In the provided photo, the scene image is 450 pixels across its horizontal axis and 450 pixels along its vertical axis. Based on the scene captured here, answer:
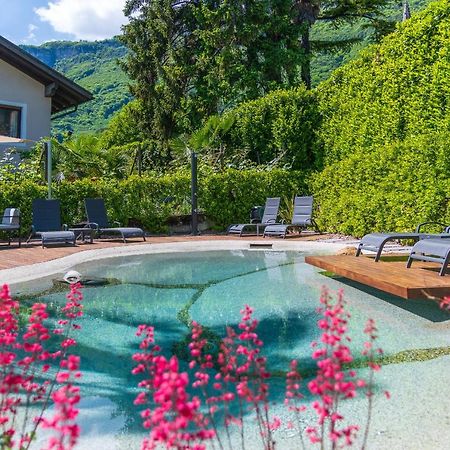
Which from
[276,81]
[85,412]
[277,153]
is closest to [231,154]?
[277,153]

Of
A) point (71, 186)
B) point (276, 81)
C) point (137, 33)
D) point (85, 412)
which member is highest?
point (137, 33)

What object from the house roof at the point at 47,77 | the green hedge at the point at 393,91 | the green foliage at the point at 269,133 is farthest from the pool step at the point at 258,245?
the house roof at the point at 47,77

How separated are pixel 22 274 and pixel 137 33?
20304mm

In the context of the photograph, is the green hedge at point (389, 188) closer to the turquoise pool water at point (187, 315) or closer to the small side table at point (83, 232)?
the turquoise pool water at point (187, 315)

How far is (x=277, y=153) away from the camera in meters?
19.0

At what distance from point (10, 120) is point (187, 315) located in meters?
14.8

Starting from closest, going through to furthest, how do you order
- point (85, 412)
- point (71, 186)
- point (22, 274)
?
point (85, 412), point (22, 274), point (71, 186)

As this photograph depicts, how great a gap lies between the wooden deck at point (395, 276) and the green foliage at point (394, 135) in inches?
185

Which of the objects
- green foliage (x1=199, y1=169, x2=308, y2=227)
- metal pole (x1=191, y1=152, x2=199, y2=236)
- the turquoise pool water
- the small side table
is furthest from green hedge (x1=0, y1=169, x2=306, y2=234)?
the turquoise pool water

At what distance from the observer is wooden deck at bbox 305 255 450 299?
190 inches

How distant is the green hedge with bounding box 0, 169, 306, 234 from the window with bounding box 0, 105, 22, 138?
4.00 m

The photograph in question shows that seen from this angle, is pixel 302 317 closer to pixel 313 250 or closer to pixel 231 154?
pixel 313 250

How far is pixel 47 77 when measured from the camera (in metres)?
18.5

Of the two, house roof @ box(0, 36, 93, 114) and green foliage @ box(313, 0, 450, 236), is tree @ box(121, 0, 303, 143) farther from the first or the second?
green foliage @ box(313, 0, 450, 236)
